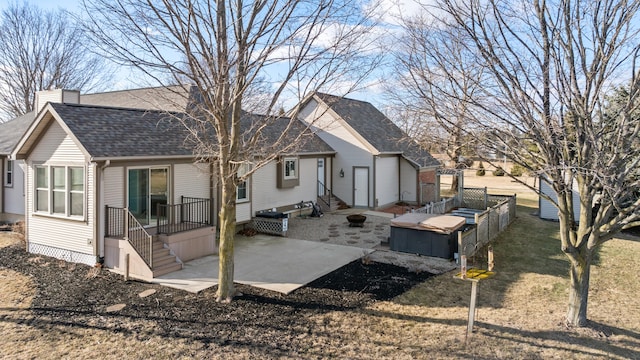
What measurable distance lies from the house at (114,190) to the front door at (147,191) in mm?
30

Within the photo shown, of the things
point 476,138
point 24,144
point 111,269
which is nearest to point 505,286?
point 476,138

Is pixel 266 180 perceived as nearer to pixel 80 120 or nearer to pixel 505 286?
pixel 80 120

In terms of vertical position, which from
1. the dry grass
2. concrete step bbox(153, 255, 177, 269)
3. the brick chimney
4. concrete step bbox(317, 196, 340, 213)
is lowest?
the dry grass

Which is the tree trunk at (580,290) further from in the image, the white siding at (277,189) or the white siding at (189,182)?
the white siding at (277,189)

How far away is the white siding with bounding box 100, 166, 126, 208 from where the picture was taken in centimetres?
1138

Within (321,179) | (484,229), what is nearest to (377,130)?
(321,179)

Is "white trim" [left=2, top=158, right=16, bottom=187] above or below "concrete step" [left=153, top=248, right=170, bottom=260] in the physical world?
above

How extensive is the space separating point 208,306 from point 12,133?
667 inches

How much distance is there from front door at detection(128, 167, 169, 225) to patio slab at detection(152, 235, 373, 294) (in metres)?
2.16

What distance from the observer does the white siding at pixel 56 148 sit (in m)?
11.7

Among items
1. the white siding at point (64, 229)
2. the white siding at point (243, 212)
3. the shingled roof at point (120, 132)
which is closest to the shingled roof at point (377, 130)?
the white siding at point (243, 212)

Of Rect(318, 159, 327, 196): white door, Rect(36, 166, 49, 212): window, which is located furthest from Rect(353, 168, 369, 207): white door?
Rect(36, 166, 49, 212): window

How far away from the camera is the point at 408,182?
24.9 m

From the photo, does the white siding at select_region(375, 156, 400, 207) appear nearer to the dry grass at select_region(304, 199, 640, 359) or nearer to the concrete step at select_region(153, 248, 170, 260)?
the dry grass at select_region(304, 199, 640, 359)
